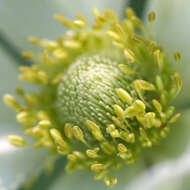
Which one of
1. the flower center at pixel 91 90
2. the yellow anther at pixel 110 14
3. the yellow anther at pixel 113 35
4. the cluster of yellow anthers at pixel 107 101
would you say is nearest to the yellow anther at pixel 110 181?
the cluster of yellow anthers at pixel 107 101

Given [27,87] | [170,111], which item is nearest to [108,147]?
[170,111]

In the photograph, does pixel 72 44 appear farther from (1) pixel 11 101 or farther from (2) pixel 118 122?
(2) pixel 118 122

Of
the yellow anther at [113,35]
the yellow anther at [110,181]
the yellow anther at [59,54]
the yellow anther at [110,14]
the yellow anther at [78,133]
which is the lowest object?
the yellow anther at [110,181]

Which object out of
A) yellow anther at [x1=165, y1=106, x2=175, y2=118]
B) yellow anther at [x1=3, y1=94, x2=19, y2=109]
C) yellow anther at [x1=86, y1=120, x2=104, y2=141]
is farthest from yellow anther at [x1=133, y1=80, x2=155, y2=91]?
yellow anther at [x1=3, y1=94, x2=19, y2=109]

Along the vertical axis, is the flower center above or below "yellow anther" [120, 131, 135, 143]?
above

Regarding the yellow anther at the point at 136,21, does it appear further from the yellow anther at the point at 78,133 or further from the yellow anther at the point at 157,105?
the yellow anther at the point at 78,133

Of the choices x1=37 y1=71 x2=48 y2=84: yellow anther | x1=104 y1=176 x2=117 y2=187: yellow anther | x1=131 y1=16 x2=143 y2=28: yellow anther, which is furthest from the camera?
x1=37 y1=71 x2=48 y2=84: yellow anther

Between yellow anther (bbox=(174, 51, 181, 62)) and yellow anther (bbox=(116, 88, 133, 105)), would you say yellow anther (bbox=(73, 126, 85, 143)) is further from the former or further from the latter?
yellow anther (bbox=(174, 51, 181, 62))
